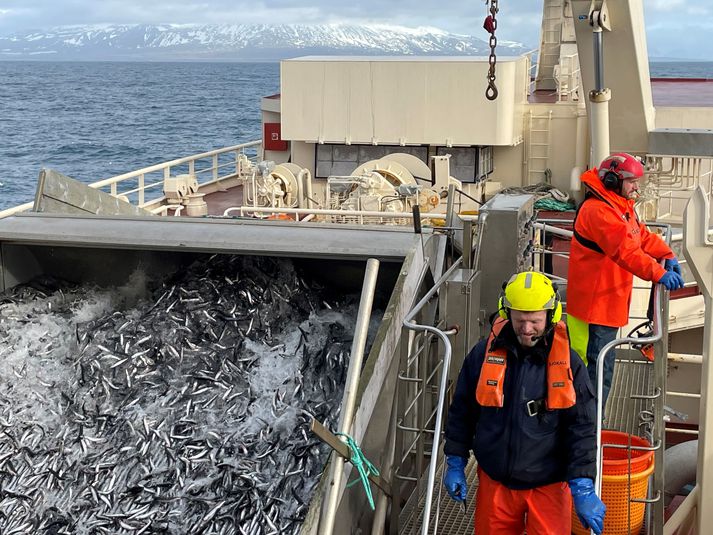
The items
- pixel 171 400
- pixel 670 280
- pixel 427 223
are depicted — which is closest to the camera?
pixel 670 280

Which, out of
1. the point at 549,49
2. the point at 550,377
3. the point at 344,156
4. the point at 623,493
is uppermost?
the point at 549,49

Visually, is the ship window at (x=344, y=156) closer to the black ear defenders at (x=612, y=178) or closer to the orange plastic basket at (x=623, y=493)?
the black ear defenders at (x=612, y=178)

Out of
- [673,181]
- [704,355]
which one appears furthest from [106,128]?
[704,355]

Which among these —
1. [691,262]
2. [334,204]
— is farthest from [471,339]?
[334,204]

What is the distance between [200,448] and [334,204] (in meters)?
8.48

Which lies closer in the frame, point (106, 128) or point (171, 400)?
point (171, 400)

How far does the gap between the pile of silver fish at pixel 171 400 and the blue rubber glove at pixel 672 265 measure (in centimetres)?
198

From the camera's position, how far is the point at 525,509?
4441mm

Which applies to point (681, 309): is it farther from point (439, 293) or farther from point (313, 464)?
point (313, 464)

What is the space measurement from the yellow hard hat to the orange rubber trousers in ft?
2.54

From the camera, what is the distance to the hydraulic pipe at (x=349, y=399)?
181 inches

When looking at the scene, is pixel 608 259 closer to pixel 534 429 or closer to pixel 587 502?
pixel 534 429

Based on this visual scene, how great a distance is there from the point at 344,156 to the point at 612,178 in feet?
36.5

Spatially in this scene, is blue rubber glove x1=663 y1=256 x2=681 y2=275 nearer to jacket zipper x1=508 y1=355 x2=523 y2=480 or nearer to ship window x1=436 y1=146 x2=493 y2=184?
jacket zipper x1=508 y1=355 x2=523 y2=480
